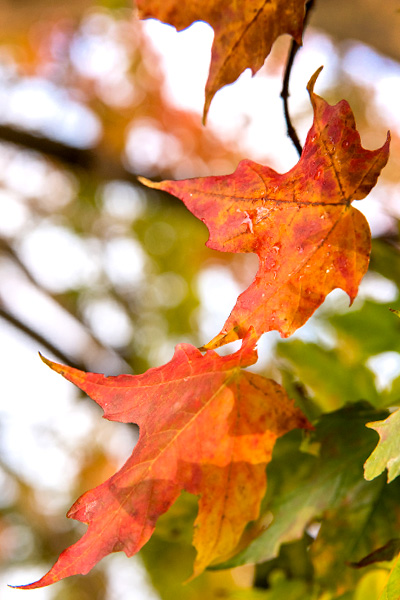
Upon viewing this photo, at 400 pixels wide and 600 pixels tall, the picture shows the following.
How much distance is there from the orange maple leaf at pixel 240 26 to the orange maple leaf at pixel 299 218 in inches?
2.7

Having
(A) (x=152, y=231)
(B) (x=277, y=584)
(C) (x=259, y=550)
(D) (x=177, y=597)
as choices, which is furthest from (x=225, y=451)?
(A) (x=152, y=231)

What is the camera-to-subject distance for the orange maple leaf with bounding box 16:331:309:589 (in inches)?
14.2

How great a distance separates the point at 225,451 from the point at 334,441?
15 centimetres

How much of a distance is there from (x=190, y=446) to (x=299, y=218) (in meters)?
0.21

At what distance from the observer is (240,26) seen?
1.25 feet

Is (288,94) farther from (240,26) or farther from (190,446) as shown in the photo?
(190,446)

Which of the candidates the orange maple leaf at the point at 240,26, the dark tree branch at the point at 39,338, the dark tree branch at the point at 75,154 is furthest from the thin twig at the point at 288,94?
the dark tree branch at the point at 39,338

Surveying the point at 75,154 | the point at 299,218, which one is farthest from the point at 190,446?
the point at 75,154

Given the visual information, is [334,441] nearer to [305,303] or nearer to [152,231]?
[305,303]

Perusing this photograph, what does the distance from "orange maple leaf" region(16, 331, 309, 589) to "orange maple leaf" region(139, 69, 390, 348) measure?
47 millimetres

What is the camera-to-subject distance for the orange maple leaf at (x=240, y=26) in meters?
0.38

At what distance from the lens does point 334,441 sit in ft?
1.61

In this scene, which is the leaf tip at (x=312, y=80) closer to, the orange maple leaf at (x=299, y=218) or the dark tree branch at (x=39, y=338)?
the orange maple leaf at (x=299, y=218)

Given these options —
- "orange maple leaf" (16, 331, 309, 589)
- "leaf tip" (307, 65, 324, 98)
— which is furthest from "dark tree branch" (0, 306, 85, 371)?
"leaf tip" (307, 65, 324, 98)
